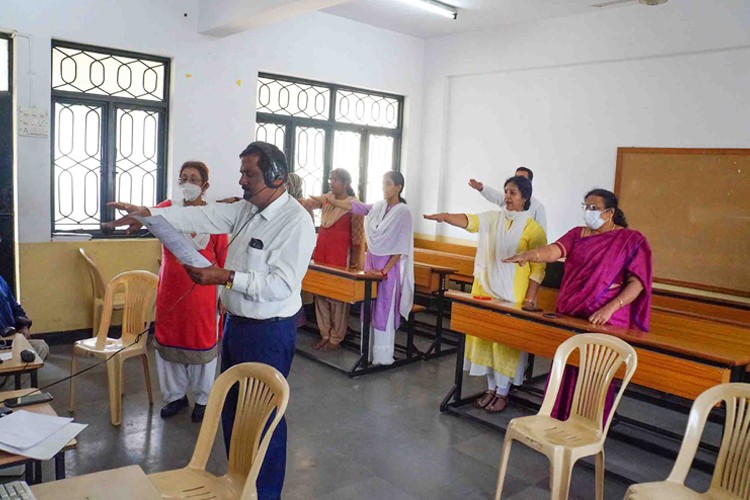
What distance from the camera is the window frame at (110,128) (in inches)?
197

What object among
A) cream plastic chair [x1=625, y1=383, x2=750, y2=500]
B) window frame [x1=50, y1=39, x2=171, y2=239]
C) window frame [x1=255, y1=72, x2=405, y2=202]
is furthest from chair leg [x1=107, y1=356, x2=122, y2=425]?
window frame [x1=255, y1=72, x2=405, y2=202]

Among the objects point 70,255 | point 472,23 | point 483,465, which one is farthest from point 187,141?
point 483,465

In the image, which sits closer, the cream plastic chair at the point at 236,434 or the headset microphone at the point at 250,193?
the cream plastic chair at the point at 236,434

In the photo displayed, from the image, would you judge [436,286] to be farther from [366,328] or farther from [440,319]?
[366,328]

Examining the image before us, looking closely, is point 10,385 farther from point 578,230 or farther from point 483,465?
point 578,230

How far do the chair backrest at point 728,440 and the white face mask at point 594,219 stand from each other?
1239 millimetres

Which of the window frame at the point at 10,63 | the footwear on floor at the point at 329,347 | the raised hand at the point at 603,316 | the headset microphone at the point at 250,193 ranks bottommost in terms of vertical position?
the footwear on floor at the point at 329,347

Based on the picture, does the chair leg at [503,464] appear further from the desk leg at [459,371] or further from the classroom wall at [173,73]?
the classroom wall at [173,73]

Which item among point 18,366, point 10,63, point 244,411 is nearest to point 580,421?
point 244,411

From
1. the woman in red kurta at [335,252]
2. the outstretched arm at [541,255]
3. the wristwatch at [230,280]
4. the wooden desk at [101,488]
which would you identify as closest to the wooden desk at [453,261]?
the woman in red kurta at [335,252]

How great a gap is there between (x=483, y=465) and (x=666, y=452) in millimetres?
1042

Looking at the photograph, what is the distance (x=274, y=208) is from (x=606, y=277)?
1844 millimetres

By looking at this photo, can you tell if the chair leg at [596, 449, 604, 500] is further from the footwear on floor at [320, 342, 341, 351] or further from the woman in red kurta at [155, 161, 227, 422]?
the footwear on floor at [320, 342, 341, 351]

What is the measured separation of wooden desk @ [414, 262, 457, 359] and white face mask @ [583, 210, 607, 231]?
Answer: 203cm
